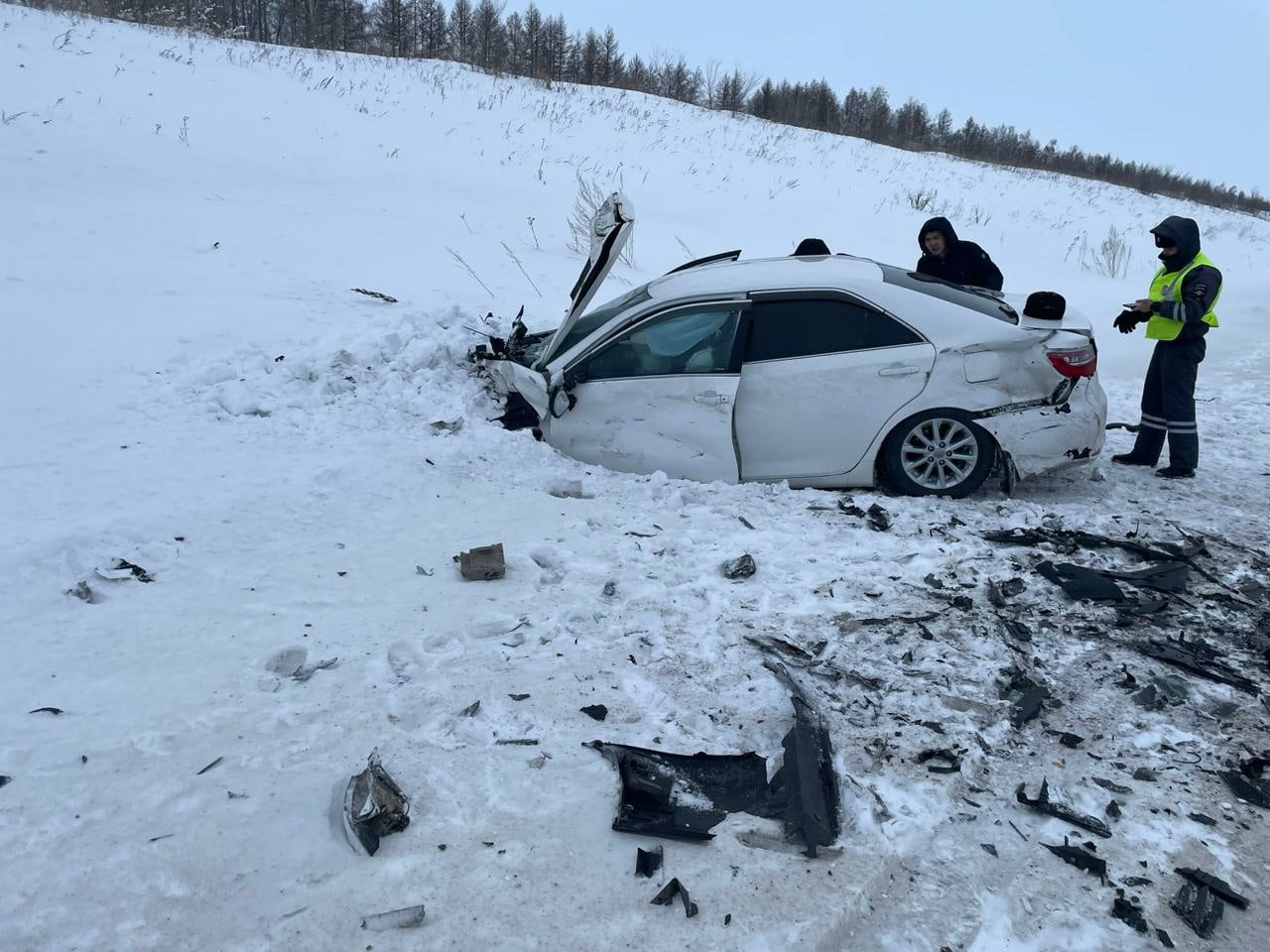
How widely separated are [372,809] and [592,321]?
4091 mm

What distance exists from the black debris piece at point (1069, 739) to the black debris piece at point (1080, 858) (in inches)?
22.1

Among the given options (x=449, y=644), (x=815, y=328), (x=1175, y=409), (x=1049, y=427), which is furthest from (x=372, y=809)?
(x=1175, y=409)

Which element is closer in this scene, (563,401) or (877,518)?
→ (877,518)

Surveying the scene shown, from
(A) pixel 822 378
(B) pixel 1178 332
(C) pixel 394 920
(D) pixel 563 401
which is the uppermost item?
(B) pixel 1178 332

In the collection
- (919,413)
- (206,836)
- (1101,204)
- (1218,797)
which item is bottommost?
(206,836)

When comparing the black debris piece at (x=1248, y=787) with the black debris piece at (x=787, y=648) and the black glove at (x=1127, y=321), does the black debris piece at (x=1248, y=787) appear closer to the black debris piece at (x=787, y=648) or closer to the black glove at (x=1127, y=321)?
the black debris piece at (x=787, y=648)

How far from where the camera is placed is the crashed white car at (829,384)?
17.8 ft

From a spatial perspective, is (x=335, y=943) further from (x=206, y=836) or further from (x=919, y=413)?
(x=919, y=413)

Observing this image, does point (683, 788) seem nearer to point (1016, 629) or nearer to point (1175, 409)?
point (1016, 629)

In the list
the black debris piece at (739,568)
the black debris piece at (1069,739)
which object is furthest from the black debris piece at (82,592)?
the black debris piece at (1069,739)

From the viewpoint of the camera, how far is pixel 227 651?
3.60 metres

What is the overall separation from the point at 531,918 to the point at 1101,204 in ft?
97.1

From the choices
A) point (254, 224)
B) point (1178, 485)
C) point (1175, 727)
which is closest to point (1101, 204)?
point (1178, 485)

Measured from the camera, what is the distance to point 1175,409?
20.8ft
